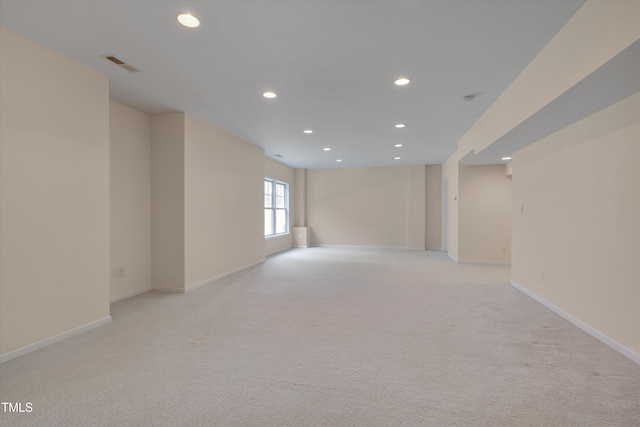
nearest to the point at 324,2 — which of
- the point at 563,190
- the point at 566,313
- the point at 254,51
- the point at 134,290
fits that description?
the point at 254,51

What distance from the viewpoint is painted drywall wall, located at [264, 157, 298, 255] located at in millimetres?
8578

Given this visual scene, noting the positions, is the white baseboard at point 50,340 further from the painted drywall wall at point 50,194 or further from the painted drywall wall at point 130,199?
the painted drywall wall at point 130,199

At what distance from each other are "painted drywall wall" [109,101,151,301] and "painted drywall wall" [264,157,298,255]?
379 centimetres

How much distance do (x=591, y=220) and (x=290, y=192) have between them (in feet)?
26.2

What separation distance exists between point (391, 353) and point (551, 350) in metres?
1.35

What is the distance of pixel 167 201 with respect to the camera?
15.4ft

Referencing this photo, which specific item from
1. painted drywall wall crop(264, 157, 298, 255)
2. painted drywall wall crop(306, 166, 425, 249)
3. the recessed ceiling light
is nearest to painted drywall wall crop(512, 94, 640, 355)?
the recessed ceiling light

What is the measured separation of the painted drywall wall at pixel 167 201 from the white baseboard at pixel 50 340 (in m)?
1.33

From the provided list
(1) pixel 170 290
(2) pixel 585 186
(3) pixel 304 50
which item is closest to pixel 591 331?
(2) pixel 585 186

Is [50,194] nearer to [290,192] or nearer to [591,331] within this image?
[591,331]

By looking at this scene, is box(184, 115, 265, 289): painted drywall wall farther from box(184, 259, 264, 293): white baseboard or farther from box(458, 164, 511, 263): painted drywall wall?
box(458, 164, 511, 263): painted drywall wall

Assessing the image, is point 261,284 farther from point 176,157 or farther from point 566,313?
point 566,313

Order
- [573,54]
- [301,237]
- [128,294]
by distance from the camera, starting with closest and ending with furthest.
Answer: [573,54] < [128,294] < [301,237]

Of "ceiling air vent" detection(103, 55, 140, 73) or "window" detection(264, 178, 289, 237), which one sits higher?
"ceiling air vent" detection(103, 55, 140, 73)
